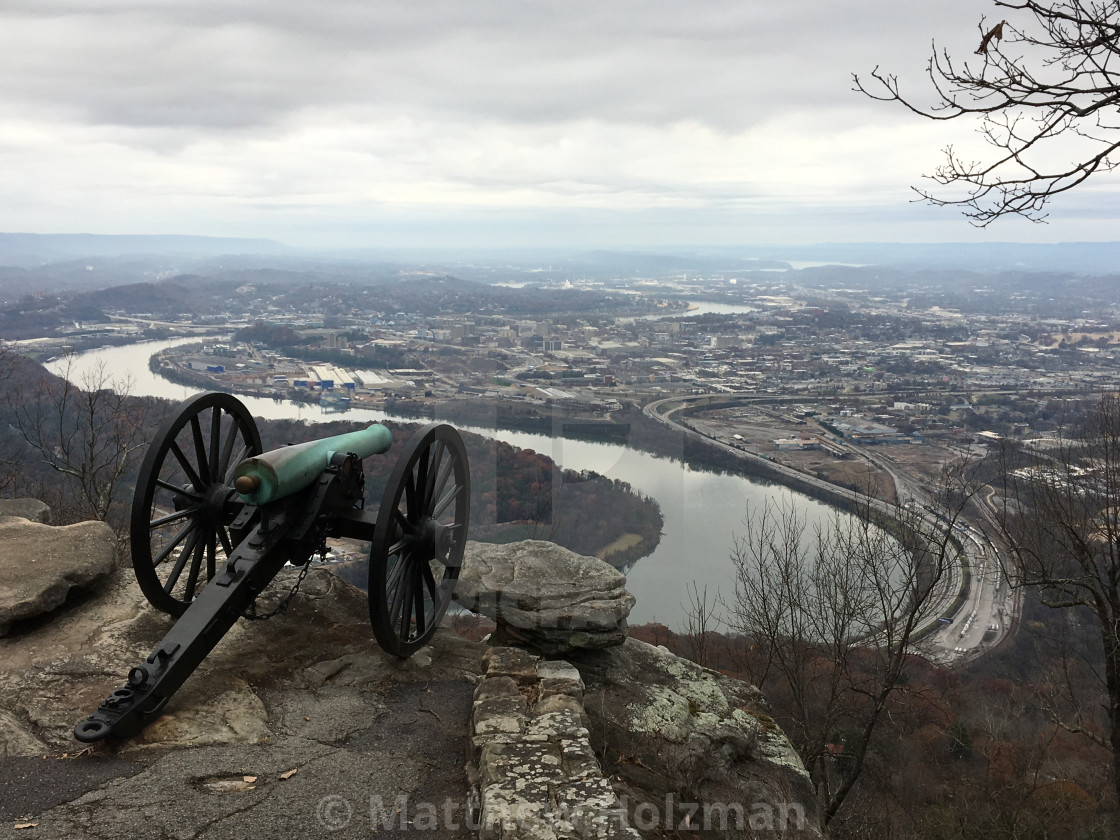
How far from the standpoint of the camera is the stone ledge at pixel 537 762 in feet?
11.3

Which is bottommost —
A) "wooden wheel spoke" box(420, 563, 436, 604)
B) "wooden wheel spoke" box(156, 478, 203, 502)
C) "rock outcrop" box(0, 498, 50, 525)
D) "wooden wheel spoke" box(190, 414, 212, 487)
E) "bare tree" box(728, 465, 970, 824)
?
"bare tree" box(728, 465, 970, 824)

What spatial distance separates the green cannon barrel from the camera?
4871mm

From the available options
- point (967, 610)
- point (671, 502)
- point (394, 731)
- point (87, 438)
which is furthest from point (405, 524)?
point (967, 610)

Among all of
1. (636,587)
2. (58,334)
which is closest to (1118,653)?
(636,587)

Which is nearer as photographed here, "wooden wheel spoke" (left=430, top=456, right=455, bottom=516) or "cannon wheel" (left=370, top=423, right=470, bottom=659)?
"cannon wheel" (left=370, top=423, right=470, bottom=659)

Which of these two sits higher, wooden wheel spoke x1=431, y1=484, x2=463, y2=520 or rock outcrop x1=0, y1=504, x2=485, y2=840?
wooden wheel spoke x1=431, y1=484, x2=463, y2=520

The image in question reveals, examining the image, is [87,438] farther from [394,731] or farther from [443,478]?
[394,731]

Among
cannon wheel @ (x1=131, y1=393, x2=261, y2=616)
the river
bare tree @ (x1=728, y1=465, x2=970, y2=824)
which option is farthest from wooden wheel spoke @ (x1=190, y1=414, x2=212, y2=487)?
the river

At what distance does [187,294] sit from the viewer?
226 feet

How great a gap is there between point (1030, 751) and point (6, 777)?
37.5 feet

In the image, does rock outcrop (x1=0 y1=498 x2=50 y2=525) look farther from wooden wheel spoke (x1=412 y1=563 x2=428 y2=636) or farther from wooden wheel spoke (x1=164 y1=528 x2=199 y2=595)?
wooden wheel spoke (x1=412 y1=563 x2=428 y2=636)

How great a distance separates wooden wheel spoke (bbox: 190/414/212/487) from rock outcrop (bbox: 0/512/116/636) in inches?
47.0

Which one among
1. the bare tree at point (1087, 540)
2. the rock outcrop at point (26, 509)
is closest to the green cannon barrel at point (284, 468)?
the rock outcrop at point (26, 509)

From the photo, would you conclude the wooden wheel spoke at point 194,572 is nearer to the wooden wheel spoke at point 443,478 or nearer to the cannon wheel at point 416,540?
the cannon wheel at point 416,540
